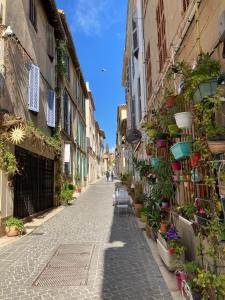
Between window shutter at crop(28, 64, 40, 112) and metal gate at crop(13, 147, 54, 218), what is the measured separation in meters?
1.68

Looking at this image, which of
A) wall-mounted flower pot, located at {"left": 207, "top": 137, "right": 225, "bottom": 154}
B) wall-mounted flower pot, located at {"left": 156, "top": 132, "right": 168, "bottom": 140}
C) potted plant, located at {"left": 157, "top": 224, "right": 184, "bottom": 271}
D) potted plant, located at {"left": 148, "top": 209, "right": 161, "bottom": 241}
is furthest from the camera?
potted plant, located at {"left": 148, "top": 209, "right": 161, "bottom": 241}

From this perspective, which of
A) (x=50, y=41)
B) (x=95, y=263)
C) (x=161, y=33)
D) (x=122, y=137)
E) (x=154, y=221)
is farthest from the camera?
(x=122, y=137)

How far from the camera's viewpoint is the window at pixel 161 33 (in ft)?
26.0

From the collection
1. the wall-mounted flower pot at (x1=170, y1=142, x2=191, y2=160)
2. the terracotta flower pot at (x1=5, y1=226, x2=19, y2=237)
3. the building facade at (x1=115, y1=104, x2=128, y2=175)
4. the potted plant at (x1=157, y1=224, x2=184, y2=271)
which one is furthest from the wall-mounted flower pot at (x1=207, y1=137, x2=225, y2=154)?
the building facade at (x1=115, y1=104, x2=128, y2=175)

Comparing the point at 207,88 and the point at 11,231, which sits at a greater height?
the point at 207,88

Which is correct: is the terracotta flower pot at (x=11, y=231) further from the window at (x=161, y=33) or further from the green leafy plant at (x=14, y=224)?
the window at (x=161, y=33)

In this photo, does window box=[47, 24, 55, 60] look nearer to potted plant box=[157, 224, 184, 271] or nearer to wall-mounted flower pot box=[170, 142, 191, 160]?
potted plant box=[157, 224, 184, 271]

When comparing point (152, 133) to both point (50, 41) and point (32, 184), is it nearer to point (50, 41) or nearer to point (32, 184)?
point (32, 184)

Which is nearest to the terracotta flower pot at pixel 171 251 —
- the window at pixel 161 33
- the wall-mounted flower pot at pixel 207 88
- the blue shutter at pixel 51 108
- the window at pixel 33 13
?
the wall-mounted flower pot at pixel 207 88

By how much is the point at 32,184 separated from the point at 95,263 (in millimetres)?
6075

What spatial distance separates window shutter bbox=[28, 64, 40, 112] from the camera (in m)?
10.4

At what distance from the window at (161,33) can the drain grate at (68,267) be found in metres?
5.22

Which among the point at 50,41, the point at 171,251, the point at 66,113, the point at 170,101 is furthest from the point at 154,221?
the point at 66,113

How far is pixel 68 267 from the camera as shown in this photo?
5375 millimetres
